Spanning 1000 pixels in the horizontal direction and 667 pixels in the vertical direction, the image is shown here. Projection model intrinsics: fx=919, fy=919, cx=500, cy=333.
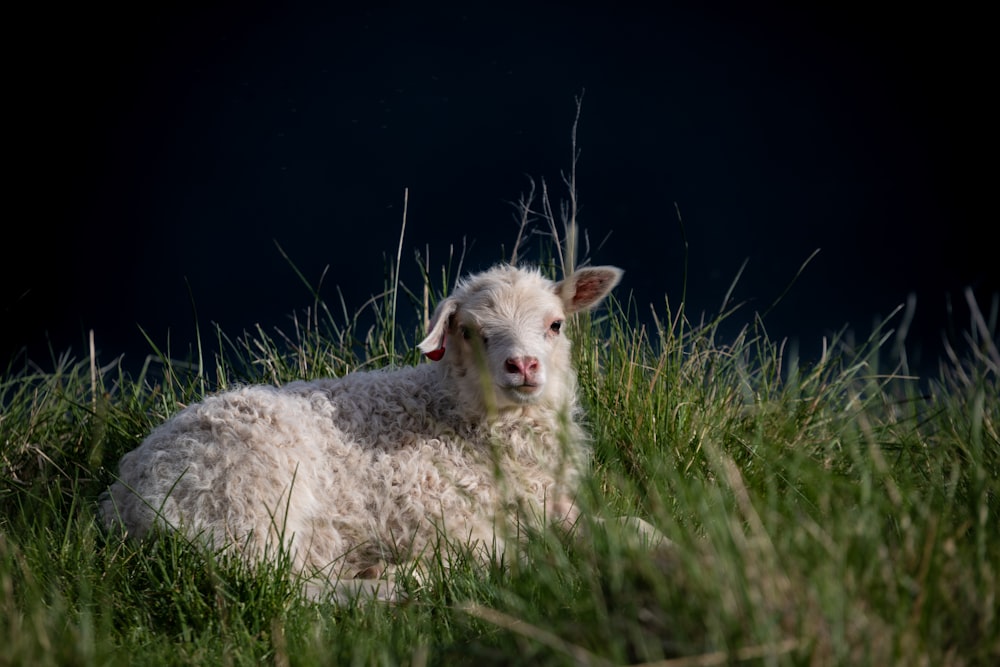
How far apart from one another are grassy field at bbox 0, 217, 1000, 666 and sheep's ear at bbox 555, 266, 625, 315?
50 cm

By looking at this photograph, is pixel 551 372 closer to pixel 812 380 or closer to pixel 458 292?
pixel 458 292

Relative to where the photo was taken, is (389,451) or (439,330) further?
(389,451)

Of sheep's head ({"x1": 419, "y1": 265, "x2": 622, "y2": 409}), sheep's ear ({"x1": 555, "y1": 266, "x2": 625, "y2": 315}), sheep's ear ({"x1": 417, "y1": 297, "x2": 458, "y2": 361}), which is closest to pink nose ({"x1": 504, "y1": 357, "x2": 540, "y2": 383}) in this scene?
sheep's head ({"x1": 419, "y1": 265, "x2": 622, "y2": 409})

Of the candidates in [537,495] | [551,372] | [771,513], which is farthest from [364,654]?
[551,372]

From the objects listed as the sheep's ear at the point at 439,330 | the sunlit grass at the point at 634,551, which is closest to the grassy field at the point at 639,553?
the sunlit grass at the point at 634,551

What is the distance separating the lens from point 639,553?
218cm

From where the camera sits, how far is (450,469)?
14.5ft

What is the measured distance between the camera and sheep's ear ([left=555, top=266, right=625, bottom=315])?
464 centimetres

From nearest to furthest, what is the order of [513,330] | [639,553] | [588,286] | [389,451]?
1. [639,553]
2. [513,330]
3. [389,451]
4. [588,286]

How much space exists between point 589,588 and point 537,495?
5.91ft

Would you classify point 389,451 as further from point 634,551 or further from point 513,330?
point 634,551

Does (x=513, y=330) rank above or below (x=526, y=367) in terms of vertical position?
above

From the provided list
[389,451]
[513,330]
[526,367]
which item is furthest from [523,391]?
[389,451]

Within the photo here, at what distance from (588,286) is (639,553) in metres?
2.72
